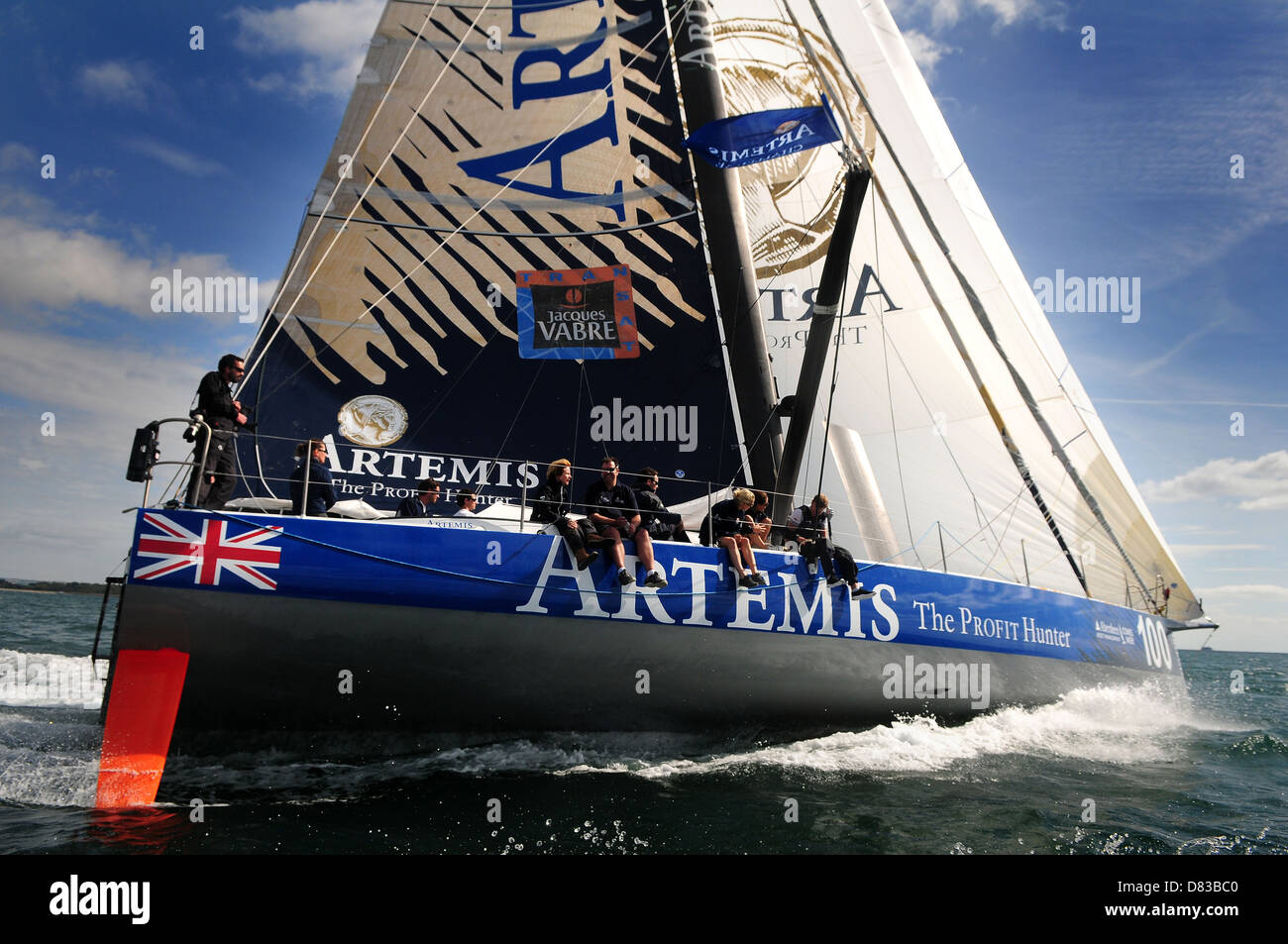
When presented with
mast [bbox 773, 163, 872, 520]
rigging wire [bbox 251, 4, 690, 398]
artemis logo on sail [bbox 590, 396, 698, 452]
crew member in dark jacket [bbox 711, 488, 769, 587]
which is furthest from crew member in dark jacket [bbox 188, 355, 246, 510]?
mast [bbox 773, 163, 872, 520]

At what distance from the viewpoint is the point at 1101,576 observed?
33.2ft

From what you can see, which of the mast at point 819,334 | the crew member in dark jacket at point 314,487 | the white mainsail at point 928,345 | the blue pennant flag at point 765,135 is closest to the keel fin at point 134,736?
the crew member in dark jacket at point 314,487

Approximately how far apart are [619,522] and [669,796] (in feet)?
6.71

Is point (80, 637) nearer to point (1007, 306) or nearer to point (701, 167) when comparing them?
point (701, 167)

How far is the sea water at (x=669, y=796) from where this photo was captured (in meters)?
4.79

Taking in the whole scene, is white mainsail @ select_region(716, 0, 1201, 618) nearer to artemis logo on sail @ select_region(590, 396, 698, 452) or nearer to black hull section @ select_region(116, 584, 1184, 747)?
artemis logo on sail @ select_region(590, 396, 698, 452)

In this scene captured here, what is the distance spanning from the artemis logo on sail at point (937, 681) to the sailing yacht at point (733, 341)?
0.03 metres

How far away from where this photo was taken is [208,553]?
18.3ft

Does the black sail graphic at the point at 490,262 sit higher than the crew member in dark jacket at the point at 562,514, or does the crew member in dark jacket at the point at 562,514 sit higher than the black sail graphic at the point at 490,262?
the black sail graphic at the point at 490,262

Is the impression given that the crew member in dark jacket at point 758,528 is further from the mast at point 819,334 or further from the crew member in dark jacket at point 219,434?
the crew member in dark jacket at point 219,434

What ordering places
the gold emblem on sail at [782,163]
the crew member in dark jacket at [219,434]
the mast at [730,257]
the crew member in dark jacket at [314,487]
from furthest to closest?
the gold emblem on sail at [782,163] → the mast at [730,257] → the crew member in dark jacket at [314,487] → the crew member in dark jacket at [219,434]

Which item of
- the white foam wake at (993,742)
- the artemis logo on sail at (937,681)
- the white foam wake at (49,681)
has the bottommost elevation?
the white foam wake at (993,742)
